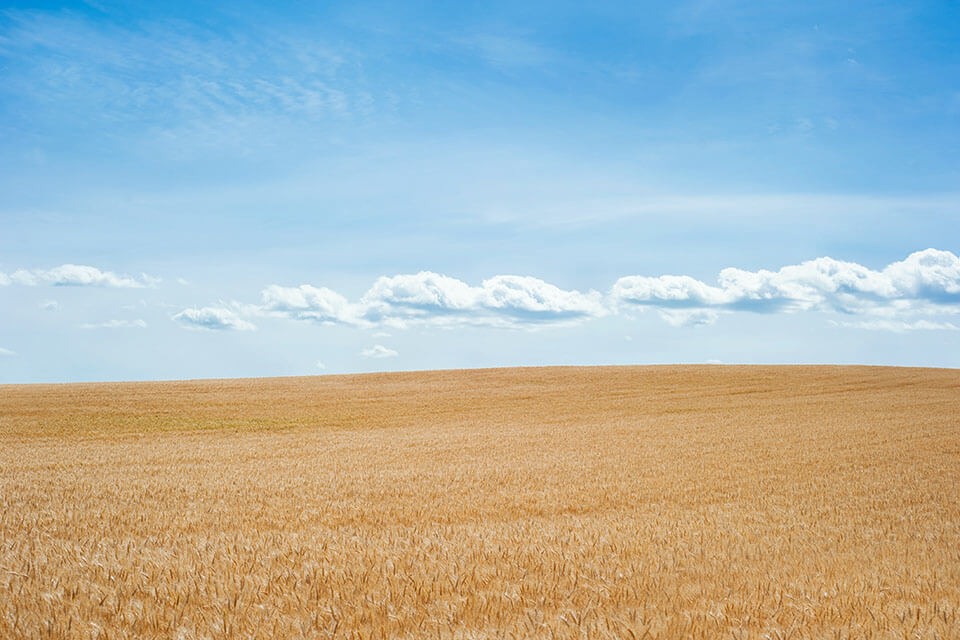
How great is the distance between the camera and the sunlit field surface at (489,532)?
534 centimetres

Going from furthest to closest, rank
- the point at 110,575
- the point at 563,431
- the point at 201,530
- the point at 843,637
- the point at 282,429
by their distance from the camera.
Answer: the point at 282,429 → the point at 563,431 → the point at 201,530 → the point at 110,575 → the point at 843,637

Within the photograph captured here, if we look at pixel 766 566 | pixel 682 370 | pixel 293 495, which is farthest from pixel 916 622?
pixel 682 370

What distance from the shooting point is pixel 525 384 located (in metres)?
50.5

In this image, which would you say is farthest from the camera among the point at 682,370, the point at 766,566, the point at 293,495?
the point at 682,370

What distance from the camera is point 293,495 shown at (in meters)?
12.2

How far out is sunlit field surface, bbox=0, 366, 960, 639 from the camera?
534 cm

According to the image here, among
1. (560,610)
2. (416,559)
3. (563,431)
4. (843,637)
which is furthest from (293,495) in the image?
(563,431)

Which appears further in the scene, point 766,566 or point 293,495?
point 293,495

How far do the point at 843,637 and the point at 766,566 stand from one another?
85.2 inches

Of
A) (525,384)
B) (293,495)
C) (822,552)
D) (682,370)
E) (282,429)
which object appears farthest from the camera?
(682,370)

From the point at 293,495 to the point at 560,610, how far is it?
7.79m

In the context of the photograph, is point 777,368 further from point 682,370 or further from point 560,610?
point 560,610

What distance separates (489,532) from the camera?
8820 mm

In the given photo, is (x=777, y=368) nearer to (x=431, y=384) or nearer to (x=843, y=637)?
(x=431, y=384)
